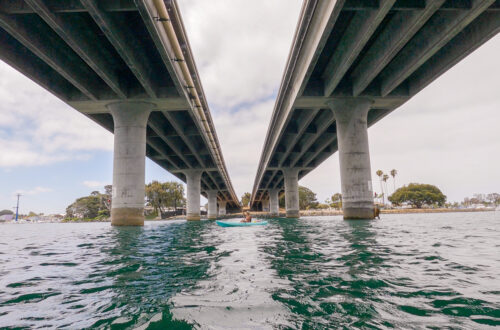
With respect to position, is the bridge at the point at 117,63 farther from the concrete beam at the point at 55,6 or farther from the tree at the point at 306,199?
the tree at the point at 306,199

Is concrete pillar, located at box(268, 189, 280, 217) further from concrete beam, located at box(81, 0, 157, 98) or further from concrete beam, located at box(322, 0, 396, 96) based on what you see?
concrete beam, located at box(81, 0, 157, 98)

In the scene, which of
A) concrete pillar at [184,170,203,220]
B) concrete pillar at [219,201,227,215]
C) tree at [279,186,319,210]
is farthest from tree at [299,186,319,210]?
concrete pillar at [184,170,203,220]

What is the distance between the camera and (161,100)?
71.7 ft

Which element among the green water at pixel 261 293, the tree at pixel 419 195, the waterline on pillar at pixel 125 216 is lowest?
the green water at pixel 261 293

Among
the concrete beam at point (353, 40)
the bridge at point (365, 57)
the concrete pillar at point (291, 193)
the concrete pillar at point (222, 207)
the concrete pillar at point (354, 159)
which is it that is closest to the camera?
the concrete beam at point (353, 40)

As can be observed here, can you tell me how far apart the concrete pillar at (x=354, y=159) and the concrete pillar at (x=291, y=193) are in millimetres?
29988

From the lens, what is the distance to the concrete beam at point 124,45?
1265 centimetres

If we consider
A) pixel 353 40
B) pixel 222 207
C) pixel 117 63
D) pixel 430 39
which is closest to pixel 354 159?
pixel 353 40

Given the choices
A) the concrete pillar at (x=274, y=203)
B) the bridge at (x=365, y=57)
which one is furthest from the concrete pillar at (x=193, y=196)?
the concrete pillar at (x=274, y=203)

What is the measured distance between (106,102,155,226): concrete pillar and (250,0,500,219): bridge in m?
12.4

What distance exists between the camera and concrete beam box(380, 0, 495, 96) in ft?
45.3

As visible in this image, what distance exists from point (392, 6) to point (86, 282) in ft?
51.0

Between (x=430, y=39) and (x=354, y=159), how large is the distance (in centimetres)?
865

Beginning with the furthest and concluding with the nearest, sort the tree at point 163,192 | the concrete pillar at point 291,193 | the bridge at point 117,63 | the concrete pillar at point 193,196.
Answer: the tree at point 163,192
the concrete pillar at point 291,193
the concrete pillar at point 193,196
the bridge at point 117,63
